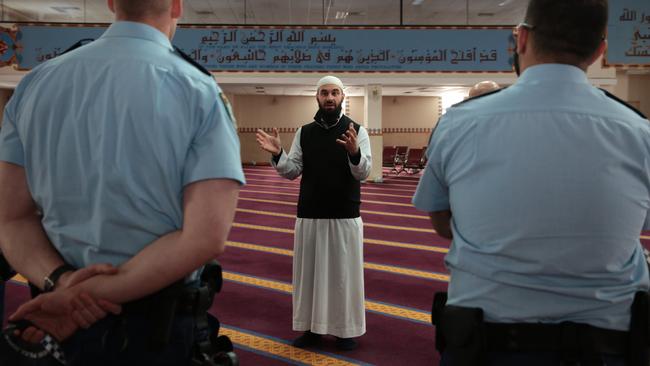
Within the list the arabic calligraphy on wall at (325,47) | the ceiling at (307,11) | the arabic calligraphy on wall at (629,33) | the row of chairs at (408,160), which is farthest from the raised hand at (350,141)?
the row of chairs at (408,160)

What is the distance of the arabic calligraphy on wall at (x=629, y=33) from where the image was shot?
11719mm

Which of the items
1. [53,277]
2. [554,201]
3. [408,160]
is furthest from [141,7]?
[408,160]

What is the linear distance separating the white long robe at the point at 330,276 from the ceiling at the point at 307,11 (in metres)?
10.8

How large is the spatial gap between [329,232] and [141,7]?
214 centimetres

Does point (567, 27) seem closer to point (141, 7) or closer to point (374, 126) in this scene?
point (141, 7)

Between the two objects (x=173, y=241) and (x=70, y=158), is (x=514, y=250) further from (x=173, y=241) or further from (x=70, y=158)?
(x=70, y=158)

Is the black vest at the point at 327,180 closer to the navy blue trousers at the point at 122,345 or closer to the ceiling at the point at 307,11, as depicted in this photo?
the navy blue trousers at the point at 122,345

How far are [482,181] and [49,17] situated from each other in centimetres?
1589

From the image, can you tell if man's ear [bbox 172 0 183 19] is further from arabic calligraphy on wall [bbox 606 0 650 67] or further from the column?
arabic calligraphy on wall [bbox 606 0 650 67]

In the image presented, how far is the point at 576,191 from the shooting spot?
3.80 feet

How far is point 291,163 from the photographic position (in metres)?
3.37

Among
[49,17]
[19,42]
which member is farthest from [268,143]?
[49,17]

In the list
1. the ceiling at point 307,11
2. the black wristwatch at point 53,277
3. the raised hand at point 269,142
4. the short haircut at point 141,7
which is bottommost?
the black wristwatch at point 53,277

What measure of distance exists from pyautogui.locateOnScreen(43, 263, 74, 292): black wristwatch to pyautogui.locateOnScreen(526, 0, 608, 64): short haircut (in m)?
1.09
